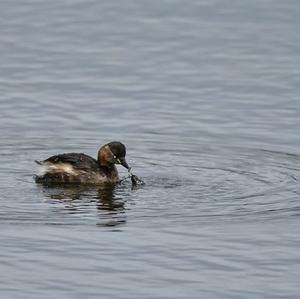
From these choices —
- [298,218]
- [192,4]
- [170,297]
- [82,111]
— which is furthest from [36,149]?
[192,4]

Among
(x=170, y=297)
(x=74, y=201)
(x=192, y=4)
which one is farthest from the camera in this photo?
(x=192, y=4)

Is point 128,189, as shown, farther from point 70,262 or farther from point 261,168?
point 70,262

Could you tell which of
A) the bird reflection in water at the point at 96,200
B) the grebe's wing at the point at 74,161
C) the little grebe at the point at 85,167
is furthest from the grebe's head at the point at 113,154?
the bird reflection in water at the point at 96,200

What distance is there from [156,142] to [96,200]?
8.31 feet

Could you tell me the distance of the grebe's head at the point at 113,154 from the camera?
1622 cm

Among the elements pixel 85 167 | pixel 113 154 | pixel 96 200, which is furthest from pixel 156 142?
pixel 96 200

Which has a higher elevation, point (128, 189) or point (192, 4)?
point (192, 4)

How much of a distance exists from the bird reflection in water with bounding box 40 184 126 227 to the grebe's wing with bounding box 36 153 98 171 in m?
0.24

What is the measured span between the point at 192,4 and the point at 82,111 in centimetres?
603

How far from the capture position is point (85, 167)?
15984mm

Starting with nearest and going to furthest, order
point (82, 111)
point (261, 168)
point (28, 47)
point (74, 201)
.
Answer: point (74, 201) → point (261, 168) → point (82, 111) → point (28, 47)

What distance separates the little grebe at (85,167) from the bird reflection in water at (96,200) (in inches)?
5.1

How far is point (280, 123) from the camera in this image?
717 inches

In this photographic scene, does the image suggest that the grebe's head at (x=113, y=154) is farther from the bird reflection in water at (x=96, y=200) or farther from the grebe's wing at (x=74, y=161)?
the bird reflection in water at (x=96, y=200)
